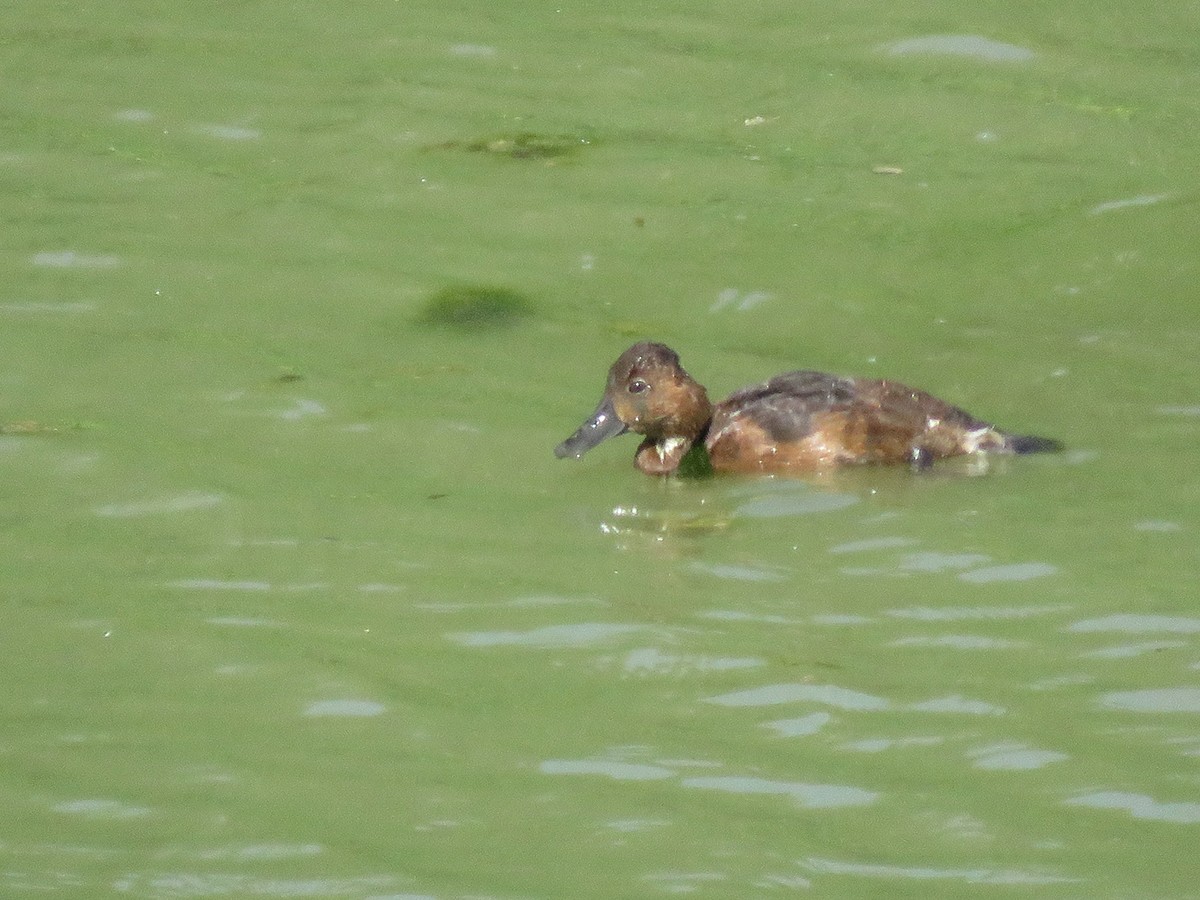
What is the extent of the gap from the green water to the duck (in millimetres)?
119

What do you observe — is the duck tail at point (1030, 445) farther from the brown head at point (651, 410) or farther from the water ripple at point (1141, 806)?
the water ripple at point (1141, 806)

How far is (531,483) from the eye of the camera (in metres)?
7.45

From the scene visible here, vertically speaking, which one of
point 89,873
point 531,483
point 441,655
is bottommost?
point 89,873

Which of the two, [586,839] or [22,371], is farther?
[22,371]

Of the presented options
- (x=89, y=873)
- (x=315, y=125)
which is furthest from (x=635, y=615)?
(x=315, y=125)

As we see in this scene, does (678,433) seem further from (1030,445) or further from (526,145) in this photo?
(526,145)

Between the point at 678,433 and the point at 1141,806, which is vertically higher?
the point at 678,433

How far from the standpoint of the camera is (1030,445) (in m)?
7.61

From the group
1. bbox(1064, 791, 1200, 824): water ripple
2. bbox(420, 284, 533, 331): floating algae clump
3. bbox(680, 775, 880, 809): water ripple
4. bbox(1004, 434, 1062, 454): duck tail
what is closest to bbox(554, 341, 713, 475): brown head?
bbox(420, 284, 533, 331): floating algae clump

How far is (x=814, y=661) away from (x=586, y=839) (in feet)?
3.70

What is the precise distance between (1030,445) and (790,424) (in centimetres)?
86

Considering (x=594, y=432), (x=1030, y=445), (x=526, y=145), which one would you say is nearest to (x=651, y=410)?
(x=594, y=432)

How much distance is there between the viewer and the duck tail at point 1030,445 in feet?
25.0

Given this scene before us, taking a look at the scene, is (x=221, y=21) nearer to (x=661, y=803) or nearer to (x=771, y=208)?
(x=771, y=208)
